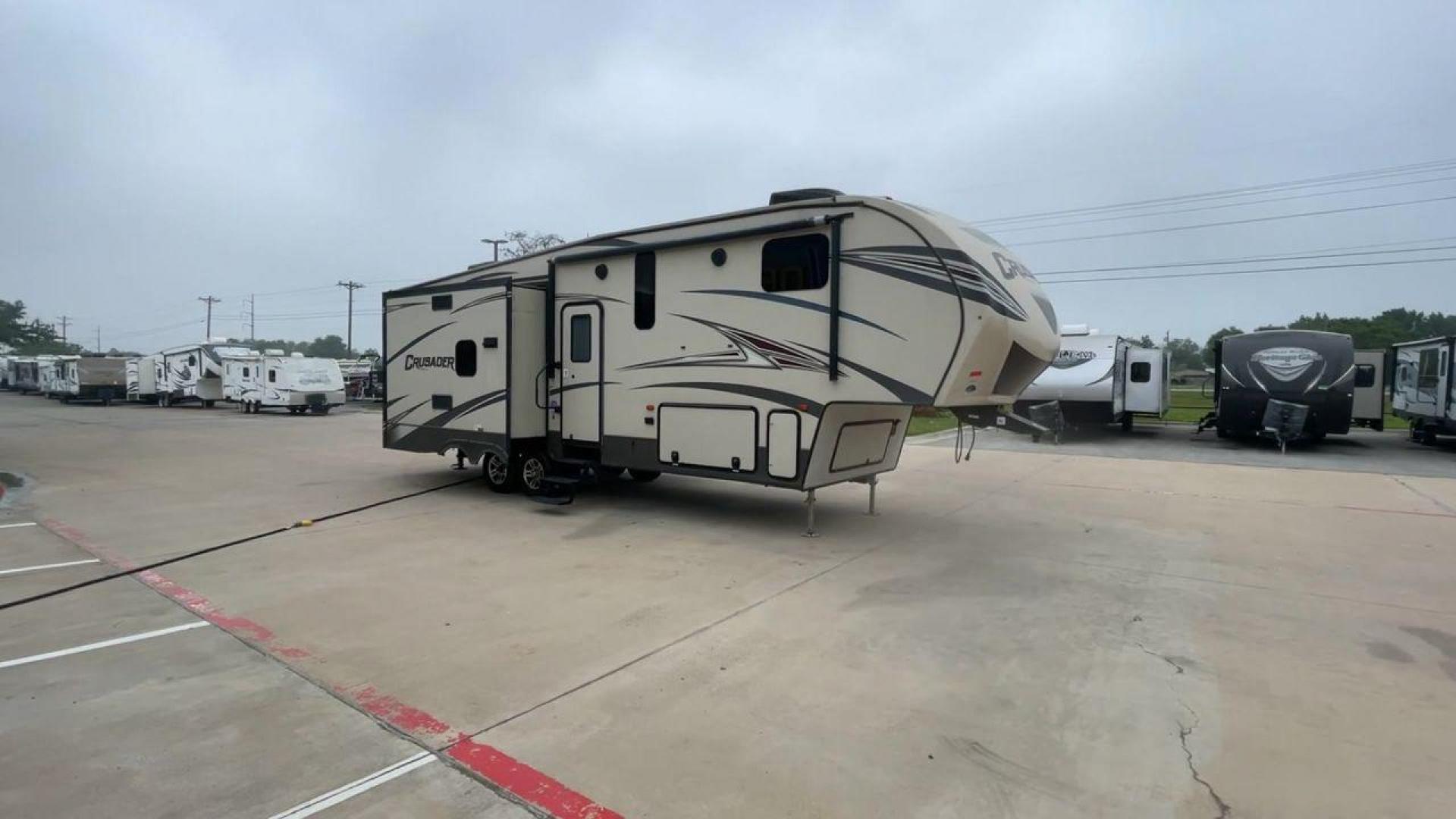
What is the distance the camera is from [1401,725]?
11.9ft

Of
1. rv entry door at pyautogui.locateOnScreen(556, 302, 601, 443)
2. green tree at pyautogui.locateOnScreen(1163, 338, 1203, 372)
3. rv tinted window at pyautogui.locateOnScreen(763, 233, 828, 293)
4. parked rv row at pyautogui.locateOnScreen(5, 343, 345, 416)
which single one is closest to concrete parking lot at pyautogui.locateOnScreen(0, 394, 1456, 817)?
rv entry door at pyautogui.locateOnScreen(556, 302, 601, 443)

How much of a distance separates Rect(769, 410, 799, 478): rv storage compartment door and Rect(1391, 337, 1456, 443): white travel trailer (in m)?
18.1

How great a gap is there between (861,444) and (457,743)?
555cm

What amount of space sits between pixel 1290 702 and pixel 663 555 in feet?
15.4

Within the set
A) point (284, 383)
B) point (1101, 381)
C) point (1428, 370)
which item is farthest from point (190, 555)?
point (284, 383)

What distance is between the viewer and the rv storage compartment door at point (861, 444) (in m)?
7.72

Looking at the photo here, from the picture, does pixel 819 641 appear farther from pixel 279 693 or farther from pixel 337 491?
pixel 337 491

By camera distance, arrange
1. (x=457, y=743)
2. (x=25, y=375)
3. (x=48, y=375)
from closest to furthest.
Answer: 1. (x=457, y=743)
2. (x=48, y=375)
3. (x=25, y=375)

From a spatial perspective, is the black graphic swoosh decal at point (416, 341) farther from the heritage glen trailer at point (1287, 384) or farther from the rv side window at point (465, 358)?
the heritage glen trailer at point (1287, 384)

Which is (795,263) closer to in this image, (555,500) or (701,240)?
(701,240)

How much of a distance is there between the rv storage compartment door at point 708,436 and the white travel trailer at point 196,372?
3158 cm

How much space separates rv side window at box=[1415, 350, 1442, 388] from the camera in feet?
57.8

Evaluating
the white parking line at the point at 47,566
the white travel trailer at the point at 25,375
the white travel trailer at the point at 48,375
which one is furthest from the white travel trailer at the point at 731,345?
the white travel trailer at the point at 25,375

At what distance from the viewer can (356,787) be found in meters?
3.01
